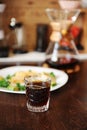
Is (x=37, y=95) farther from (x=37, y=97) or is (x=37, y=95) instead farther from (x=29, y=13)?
(x=29, y=13)

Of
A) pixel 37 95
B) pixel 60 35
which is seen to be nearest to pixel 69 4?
pixel 60 35

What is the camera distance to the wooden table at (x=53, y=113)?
79cm

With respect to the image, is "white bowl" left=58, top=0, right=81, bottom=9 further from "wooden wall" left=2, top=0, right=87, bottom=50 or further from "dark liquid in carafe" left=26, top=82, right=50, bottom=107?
"dark liquid in carafe" left=26, top=82, right=50, bottom=107

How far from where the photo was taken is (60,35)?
4.66 ft

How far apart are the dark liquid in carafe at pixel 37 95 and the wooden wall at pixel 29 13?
42.6 inches

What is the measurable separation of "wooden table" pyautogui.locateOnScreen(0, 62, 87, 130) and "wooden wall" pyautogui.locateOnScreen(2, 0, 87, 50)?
928 millimetres

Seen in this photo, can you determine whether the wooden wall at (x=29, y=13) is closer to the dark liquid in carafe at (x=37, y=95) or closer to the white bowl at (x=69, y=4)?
the white bowl at (x=69, y=4)

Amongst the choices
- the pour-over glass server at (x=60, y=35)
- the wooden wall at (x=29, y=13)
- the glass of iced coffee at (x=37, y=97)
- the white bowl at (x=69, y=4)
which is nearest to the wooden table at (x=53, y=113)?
the glass of iced coffee at (x=37, y=97)

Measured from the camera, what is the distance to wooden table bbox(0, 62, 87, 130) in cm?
79

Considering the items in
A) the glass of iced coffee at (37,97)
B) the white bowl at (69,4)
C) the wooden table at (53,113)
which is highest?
the white bowl at (69,4)

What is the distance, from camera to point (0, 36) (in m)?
1.67

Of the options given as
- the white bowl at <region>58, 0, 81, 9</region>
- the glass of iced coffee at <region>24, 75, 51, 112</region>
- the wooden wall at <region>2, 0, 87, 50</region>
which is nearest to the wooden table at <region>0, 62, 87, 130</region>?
the glass of iced coffee at <region>24, 75, 51, 112</region>

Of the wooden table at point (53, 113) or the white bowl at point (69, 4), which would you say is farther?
the white bowl at point (69, 4)

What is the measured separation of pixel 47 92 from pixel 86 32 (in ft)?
3.73
